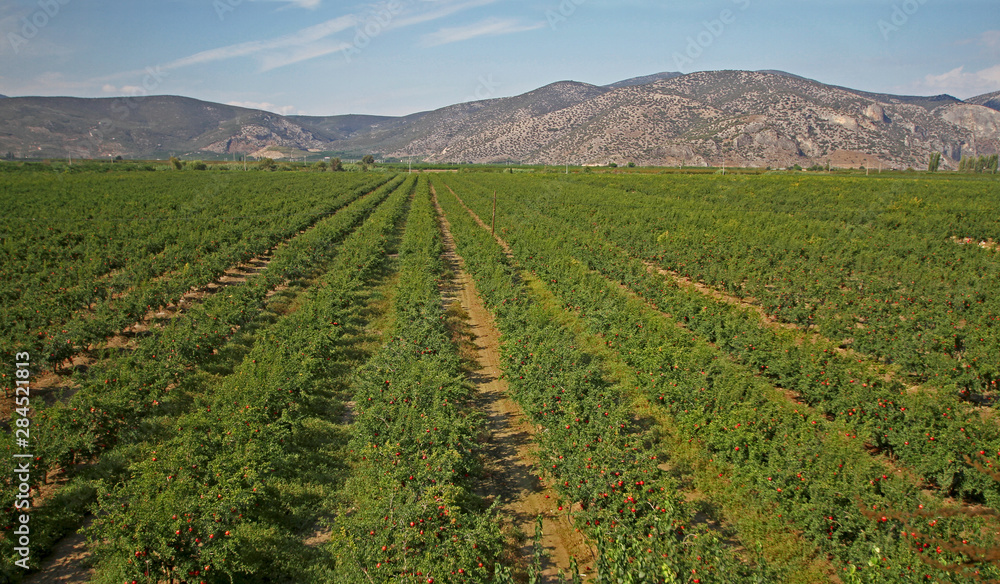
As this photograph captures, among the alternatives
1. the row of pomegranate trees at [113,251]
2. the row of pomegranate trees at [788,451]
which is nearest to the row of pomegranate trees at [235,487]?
the row of pomegranate trees at [113,251]

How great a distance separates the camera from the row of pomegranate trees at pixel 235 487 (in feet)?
17.5

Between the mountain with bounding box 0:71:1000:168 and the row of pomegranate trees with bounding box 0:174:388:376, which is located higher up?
the mountain with bounding box 0:71:1000:168

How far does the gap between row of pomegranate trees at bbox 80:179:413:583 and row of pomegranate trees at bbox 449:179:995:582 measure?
22.0ft

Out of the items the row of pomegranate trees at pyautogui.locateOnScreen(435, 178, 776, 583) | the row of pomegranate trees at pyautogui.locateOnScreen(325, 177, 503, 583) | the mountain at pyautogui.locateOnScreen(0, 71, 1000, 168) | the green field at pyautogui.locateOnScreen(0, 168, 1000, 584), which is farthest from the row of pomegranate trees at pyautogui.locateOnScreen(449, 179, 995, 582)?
the mountain at pyautogui.locateOnScreen(0, 71, 1000, 168)

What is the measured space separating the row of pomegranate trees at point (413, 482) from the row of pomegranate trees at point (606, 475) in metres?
1.32

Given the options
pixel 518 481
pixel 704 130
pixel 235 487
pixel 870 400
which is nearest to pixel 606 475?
pixel 518 481

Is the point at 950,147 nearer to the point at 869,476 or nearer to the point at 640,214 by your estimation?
the point at 640,214

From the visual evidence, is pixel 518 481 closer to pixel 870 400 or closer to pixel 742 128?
pixel 870 400

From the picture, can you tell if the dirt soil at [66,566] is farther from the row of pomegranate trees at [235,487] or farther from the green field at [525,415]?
the row of pomegranate trees at [235,487]

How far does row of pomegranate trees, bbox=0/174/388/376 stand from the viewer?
12398 millimetres

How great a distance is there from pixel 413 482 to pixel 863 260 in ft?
70.9

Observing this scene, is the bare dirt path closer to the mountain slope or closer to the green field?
the green field

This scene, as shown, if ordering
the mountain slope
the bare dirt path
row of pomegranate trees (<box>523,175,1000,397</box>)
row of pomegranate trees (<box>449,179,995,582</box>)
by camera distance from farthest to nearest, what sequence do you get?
1. the mountain slope
2. row of pomegranate trees (<box>523,175,1000,397</box>)
3. the bare dirt path
4. row of pomegranate trees (<box>449,179,995,582</box>)

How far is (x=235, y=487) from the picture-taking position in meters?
6.45
